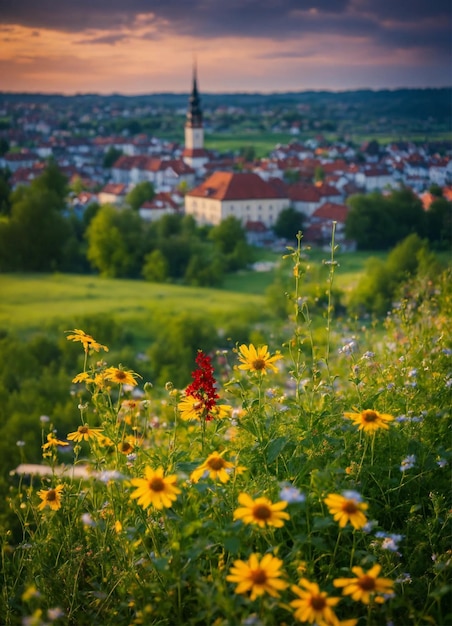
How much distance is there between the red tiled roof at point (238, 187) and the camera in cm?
1337

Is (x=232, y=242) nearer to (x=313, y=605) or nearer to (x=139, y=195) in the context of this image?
(x=139, y=195)

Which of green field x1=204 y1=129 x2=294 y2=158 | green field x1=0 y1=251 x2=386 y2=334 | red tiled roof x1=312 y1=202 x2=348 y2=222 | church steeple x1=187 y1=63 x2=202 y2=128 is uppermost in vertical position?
church steeple x1=187 y1=63 x2=202 y2=128

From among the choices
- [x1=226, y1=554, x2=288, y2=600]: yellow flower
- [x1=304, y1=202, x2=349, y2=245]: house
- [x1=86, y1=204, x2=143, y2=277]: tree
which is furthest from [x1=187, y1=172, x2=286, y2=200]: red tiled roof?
[x1=226, y1=554, x2=288, y2=600]: yellow flower

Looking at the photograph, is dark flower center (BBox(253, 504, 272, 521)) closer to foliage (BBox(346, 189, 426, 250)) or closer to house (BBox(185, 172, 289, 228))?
foliage (BBox(346, 189, 426, 250))

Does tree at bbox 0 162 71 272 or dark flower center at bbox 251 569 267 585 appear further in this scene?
tree at bbox 0 162 71 272

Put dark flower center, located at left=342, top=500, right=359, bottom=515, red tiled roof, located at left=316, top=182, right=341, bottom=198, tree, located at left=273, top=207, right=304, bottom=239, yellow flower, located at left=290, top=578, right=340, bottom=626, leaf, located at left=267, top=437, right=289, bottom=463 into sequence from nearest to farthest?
yellow flower, located at left=290, top=578, right=340, bottom=626, dark flower center, located at left=342, top=500, right=359, bottom=515, leaf, located at left=267, top=437, right=289, bottom=463, tree, located at left=273, top=207, right=304, bottom=239, red tiled roof, located at left=316, top=182, right=341, bottom=198

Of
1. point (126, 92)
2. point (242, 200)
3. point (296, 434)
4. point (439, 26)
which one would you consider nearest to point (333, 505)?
point (296, 434)

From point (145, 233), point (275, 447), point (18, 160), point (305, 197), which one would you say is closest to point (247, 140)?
point (305, 197)

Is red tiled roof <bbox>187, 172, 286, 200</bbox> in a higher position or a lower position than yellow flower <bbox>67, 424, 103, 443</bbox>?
higher

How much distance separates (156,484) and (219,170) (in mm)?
13866

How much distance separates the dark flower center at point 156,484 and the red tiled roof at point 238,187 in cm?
1193

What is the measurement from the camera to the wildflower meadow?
1.26m

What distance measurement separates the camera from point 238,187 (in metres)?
13.9

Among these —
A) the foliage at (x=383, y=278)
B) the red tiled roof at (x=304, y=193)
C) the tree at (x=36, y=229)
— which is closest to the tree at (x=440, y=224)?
the foliage at (x=383, y=278)
